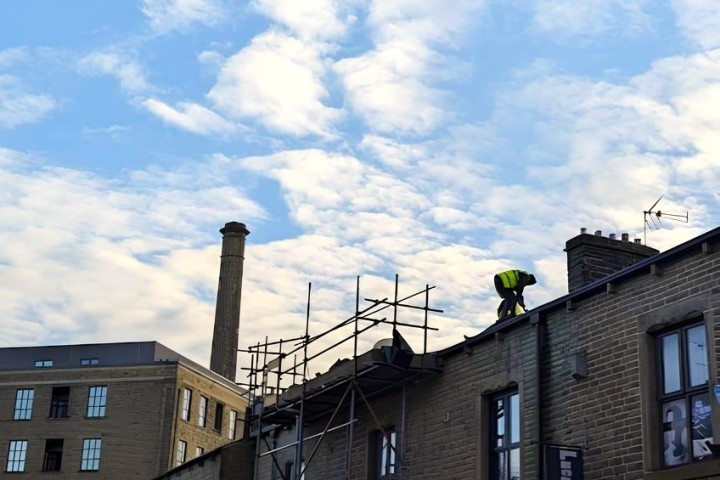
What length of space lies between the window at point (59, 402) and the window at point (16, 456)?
2.44 metres

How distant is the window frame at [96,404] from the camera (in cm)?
5799

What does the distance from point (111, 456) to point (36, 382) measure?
7.40 meters

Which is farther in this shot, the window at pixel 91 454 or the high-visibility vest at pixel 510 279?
the window at pixel 91 454

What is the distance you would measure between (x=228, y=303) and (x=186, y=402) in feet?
30.6

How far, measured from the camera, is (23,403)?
59.8 m

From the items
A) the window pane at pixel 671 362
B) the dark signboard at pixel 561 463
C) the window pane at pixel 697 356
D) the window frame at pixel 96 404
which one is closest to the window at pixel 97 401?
the window frame at pixel 96 404

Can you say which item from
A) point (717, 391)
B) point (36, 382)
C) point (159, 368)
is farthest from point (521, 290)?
point (36, 382)

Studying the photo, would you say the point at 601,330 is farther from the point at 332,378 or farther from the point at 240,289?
the point at 240,289

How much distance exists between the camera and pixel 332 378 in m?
19.7

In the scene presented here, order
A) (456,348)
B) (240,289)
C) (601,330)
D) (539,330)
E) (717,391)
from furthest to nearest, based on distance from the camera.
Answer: (240,289)
(456,348)
(539,330)
(601,330)
(717,391)

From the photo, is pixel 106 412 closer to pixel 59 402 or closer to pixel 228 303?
pixel 59 402

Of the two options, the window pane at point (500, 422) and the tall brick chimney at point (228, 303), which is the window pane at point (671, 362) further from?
the tall brick chimney at point (228, 303)

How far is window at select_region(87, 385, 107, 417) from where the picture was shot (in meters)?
58.1

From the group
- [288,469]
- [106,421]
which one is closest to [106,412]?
[106,421]
